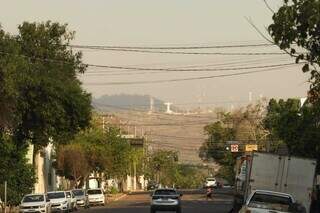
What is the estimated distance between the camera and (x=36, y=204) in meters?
47.8

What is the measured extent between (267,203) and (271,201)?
0.41 m

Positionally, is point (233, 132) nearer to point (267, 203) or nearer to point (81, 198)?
point (81, 198)

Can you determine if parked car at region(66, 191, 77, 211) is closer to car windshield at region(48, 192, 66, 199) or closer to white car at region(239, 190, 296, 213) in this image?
car windshield at region(48, 192, 66, 199)

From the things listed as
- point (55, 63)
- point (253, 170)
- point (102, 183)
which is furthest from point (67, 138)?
point (102, 183)

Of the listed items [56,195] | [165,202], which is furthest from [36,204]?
[165,202]

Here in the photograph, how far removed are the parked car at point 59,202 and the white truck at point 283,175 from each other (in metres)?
18.1

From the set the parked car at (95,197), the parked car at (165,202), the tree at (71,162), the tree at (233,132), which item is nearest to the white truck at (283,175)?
the parked car at (165,202)

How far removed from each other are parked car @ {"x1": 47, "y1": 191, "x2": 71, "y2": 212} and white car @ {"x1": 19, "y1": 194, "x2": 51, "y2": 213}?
254 cm

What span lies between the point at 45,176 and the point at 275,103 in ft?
78.8

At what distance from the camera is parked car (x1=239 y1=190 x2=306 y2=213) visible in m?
25.5

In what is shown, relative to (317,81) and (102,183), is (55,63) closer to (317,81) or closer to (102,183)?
(317,81)

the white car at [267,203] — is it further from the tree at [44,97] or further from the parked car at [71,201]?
the parked car at [71,201]

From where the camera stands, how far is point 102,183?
376 feet

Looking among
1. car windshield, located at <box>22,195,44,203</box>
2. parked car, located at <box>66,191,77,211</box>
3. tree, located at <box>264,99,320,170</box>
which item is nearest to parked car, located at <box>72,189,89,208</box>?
parked car, located at <box>66,191,77,211</box>
